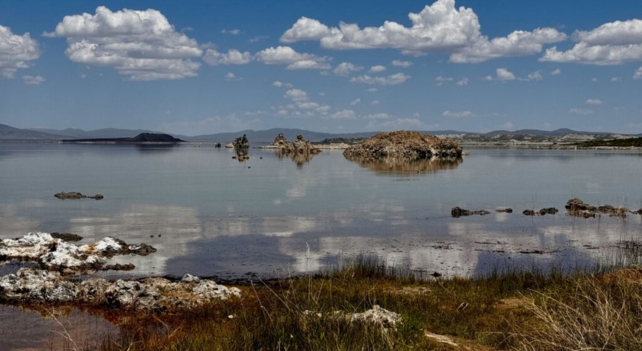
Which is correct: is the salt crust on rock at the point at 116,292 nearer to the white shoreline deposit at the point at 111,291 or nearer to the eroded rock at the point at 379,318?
the white shoreline deposit at the point at 111,291

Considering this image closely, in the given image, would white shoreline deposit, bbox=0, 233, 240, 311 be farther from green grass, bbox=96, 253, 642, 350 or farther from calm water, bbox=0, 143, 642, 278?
calm water, bbox=0, 143, 642, 278

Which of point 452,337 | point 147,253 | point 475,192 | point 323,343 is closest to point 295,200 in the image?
point 475,192

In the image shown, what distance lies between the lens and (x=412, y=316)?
36.9 feet

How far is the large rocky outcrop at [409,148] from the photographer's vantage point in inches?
4542

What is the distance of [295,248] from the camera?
22.8 metres

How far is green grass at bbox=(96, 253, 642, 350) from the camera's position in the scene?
28.3 ft

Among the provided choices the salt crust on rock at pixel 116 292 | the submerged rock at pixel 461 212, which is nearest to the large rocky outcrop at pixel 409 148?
the submerged rock at pixel 461 212

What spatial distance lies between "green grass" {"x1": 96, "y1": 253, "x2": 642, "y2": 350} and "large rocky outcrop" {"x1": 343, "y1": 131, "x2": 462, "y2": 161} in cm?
9660

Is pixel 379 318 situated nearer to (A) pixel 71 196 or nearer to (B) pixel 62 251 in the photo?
(B) pixel 62 251

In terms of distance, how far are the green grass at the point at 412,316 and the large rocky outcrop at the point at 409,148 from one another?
96.6 m

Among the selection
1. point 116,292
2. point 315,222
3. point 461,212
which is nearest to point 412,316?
point 116,292

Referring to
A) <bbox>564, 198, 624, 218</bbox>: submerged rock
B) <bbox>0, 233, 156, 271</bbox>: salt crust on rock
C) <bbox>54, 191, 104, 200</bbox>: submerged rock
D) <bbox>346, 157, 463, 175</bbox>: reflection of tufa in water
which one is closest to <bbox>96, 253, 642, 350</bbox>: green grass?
<bbox>0, 233, 156, 271</bbox>: salt crust on rock

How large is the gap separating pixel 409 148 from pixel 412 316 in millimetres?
105879

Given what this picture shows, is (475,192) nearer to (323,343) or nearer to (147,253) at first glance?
(147,253)
